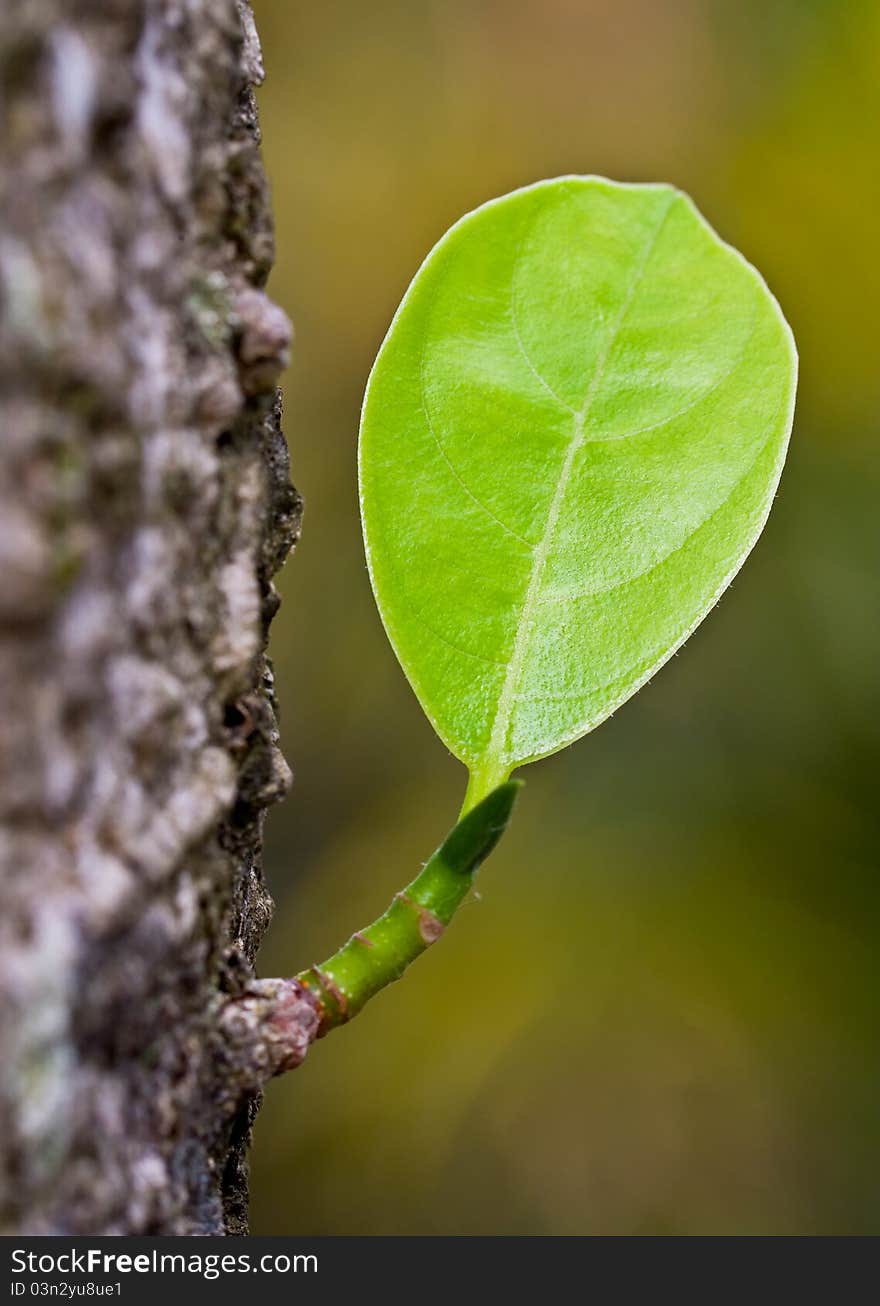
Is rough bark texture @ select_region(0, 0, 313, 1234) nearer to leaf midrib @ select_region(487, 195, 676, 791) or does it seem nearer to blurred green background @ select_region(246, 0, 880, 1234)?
leaf midrib @ select_region(487, 195, 676, 791)

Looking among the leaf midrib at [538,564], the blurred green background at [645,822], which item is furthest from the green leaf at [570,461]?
the blurred green background at [645,822]

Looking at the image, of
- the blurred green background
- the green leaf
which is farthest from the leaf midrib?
the blurred green background

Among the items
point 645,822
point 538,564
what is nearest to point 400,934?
point 538,564

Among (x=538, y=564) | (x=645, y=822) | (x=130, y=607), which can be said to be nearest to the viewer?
(x=130, y=607)

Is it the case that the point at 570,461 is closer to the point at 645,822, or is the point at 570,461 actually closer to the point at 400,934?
the point at 400,934

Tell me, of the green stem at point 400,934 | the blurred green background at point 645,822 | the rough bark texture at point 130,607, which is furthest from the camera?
the blurred green background at point 645,822

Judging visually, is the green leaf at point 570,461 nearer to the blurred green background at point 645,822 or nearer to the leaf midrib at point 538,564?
the leaf midrib at point 538,564
